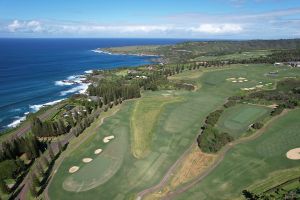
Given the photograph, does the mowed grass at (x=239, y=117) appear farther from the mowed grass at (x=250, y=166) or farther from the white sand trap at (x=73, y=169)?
the white sand trap at (x=73, y=169)

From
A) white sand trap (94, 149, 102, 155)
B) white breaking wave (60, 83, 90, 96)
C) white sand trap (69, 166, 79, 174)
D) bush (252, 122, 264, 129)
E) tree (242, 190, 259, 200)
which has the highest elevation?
bush (252, 122, 264, 129)

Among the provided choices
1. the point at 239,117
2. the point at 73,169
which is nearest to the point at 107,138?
the point at 73,169

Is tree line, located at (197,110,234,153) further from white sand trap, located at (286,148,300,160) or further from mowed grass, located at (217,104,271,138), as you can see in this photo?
white sand trap, located at (286,148,300,160)

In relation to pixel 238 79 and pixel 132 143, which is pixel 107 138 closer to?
pixel 132 143

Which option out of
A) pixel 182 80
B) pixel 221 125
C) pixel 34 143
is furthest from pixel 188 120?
pixel 182 80

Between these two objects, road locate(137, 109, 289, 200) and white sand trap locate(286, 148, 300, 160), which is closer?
road locate(137, 109, 289, 200)

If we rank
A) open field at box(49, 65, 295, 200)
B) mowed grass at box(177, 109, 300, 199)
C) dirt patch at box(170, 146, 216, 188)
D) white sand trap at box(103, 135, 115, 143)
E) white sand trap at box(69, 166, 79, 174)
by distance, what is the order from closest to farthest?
mowed grass at box(177, 109, 300, 199), open field at box(49, 65, 295, 200), dirt patch at box(170, 146, 216, 188), white sand trap at box(69, 166, 79, 174), white sand trap at box(103, 135, 115, 143)

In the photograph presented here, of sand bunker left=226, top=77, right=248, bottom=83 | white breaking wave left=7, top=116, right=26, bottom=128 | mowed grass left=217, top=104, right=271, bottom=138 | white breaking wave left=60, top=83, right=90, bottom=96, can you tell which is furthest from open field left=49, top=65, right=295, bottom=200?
white breaking wave left=60, top=83, right=90, bottom=96

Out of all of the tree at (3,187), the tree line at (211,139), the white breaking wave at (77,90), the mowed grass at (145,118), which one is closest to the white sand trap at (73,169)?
the tree at (3,187)
